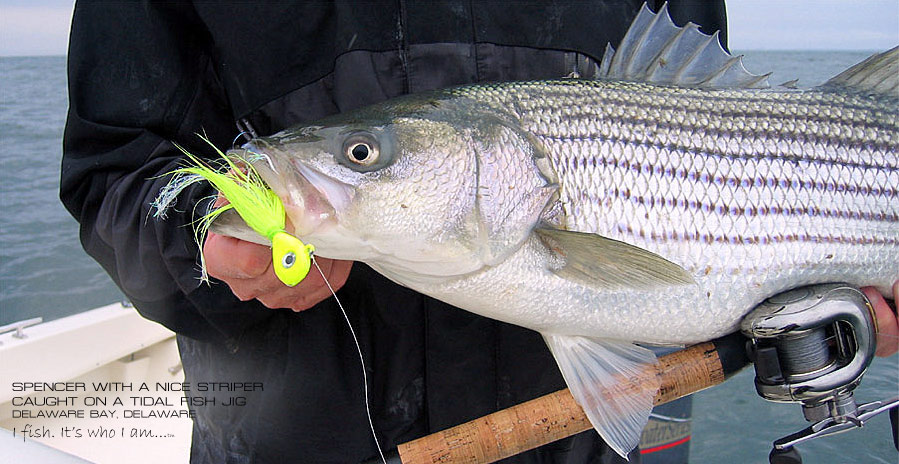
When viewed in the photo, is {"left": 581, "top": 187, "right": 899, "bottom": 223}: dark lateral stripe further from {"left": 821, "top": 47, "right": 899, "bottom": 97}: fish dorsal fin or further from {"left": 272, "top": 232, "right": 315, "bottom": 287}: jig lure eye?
{"left": 272, "top": 232, "right": 315, "bottom": 287}: jig lure eye

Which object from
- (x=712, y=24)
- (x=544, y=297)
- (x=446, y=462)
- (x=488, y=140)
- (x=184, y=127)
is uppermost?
(x=712, y=24)

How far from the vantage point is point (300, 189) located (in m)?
1.18

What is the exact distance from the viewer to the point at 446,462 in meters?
1.50

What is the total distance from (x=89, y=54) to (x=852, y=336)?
1.92 meters

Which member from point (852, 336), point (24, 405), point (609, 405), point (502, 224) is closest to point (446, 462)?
point (609, 405)

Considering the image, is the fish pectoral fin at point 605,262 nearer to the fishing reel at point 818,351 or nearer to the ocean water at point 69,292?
the fishing reel at point 818,351

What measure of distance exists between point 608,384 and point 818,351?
1.63 ft

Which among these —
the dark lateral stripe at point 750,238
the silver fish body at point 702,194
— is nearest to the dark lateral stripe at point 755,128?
the silver fish body at point 702,194

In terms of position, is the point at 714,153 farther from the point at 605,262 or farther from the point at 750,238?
the point at 605,262

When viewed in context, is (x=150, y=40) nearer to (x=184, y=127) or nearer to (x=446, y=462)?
(x=184, y=127)

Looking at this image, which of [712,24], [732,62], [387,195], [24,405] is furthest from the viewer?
[24,405]

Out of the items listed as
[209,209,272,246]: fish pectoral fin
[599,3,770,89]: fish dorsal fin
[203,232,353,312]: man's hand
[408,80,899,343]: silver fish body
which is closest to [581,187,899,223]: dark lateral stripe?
[408,80,899,343]: silver fish body

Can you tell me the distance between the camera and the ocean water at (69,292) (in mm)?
3422

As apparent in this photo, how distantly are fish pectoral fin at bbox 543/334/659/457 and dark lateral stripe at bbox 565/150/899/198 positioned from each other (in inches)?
16.5
